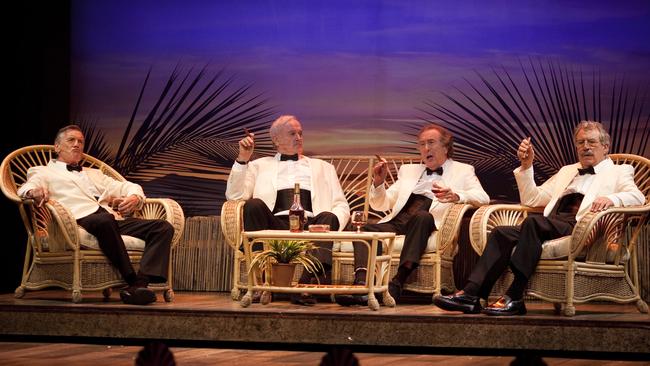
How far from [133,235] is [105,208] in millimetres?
391

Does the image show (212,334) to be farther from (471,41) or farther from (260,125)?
(471,41)

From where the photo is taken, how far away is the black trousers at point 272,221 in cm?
573

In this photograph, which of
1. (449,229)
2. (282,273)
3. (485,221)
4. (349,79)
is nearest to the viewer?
(282,273)

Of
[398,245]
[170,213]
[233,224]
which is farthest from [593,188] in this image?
[170,213]

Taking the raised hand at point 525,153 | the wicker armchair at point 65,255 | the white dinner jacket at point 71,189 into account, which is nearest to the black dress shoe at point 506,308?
the raised hand at point 525,153

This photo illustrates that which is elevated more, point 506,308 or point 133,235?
point 133,235

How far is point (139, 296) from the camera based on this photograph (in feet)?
17.5

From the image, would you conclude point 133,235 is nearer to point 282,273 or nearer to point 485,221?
point 282,273

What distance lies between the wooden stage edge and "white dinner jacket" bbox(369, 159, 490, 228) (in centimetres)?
97

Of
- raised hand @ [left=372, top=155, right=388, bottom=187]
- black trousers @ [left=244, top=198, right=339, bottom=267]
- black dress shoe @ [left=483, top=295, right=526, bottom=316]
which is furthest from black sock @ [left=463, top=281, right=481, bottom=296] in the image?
raised hand @ [left=372, top=155, right=388, bottom=187]

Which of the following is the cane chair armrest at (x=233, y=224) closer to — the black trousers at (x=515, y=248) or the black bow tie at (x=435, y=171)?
the black bow tie at (x=435, y=171)

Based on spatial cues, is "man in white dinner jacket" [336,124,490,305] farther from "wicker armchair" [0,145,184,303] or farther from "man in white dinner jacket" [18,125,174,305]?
"wicker armchair" [0,145,184,303]

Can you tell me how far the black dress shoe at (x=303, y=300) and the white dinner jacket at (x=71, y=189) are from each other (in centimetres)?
121

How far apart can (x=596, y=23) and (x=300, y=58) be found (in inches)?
89.8
